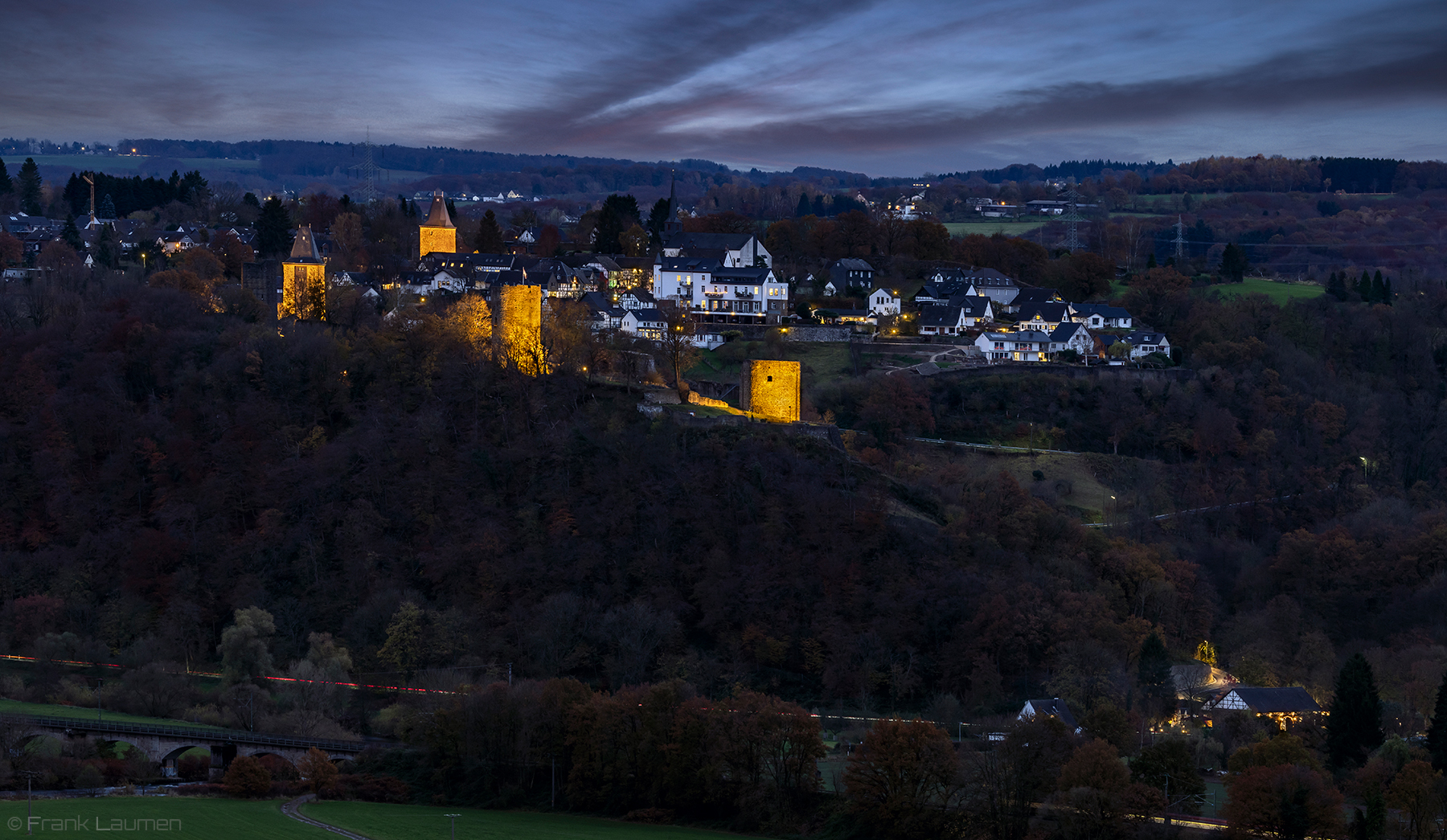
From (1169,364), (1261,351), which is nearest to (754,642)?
(1169,364)

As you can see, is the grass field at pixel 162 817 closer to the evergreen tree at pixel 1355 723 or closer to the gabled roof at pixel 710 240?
the evergreen tree at pixel 1355 723

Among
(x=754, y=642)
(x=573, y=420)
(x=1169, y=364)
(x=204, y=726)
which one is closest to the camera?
(x=204, y=726)

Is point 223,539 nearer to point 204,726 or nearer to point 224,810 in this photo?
point 204,726

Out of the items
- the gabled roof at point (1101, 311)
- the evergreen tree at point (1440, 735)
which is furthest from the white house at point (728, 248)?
the evergreen tree at point (1440, 735)

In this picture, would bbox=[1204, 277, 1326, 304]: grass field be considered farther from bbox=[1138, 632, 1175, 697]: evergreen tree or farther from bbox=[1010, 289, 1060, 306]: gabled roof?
bbox=[1138, 632, 1175, 697]: evergreen tree

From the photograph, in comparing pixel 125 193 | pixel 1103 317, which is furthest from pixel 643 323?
pixel 125 193

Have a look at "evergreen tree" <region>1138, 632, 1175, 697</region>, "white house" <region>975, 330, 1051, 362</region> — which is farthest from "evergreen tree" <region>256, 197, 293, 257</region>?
"evergreen tree" <region>1138, 632, 1175, 697</region>
